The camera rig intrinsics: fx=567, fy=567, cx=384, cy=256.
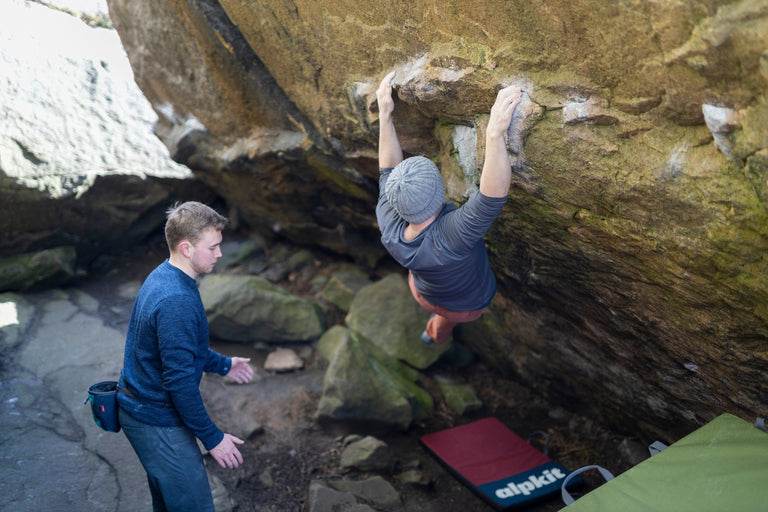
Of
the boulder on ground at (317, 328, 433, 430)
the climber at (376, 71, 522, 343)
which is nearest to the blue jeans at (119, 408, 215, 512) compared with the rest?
the climber at (376, 71, 522, 343)

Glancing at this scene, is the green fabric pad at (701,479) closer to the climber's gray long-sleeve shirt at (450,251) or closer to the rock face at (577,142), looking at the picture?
the rock face at (577,142)

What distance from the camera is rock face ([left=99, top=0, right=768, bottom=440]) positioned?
203cm

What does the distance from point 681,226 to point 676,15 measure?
2.82 feet

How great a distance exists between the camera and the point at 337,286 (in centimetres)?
580

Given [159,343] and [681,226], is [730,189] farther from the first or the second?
[159,343]

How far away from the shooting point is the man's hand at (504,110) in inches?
96.3

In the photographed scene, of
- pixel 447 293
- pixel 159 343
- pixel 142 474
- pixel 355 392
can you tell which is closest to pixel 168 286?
pixel 159 343

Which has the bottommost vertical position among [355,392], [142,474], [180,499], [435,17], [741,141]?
[142,474]

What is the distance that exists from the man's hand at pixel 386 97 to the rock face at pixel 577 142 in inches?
2.9

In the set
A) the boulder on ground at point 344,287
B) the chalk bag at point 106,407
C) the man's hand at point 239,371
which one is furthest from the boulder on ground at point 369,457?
the boulder on ground at point 344,287

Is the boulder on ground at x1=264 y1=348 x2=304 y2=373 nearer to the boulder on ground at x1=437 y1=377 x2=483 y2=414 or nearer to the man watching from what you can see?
the boulder on ground at x1=437 y1=377 x2=483 y2=414

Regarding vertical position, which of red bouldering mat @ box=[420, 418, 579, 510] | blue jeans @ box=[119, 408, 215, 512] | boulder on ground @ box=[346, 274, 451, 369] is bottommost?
red bouldering mat @ box=[420, 418, 579, 510]

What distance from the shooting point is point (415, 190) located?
8.59 feet

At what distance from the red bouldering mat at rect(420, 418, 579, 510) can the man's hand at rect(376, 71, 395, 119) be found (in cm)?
243
